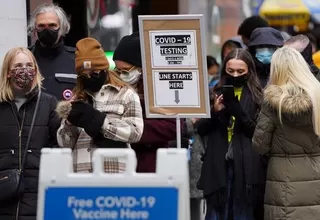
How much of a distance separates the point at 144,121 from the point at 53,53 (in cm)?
118

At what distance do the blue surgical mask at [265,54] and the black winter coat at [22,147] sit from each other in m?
2.58

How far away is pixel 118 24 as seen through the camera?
14.9 m

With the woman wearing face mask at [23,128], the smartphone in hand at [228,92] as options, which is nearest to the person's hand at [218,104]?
the smartphone in hand at [228,92]

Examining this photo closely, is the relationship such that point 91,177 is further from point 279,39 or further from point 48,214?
point 279,39

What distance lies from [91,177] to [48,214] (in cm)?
35

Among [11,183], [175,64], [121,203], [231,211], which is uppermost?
[175,64]

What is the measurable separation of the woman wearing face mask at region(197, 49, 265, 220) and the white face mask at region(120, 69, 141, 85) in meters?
0.84

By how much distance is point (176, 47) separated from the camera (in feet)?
28.0

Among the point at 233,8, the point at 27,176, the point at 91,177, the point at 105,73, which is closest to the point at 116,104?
the point at 105,73

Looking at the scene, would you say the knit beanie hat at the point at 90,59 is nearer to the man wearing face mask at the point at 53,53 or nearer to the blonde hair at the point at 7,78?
the blonde hair at the point at 7,78

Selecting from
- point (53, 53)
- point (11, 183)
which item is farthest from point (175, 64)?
point (11, 183)

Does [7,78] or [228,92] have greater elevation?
[7,78]

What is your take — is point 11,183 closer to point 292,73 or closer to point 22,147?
point 22,147

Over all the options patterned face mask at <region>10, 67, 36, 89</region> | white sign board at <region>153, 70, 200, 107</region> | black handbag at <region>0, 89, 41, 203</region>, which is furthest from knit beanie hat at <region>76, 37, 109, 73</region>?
white sign board at <region>153, 70, 200, 107</region>
